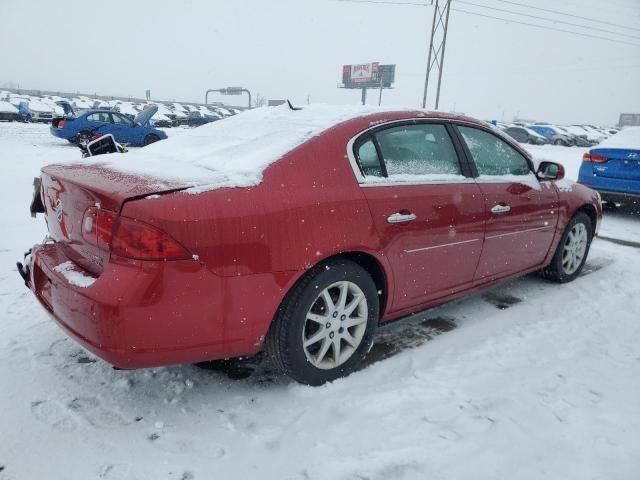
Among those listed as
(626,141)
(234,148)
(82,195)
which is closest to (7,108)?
(626,141)

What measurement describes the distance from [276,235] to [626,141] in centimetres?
736

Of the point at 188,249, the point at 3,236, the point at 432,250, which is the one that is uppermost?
the point at 188,249

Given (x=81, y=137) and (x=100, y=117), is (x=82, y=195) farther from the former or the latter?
(x=100, y=117)

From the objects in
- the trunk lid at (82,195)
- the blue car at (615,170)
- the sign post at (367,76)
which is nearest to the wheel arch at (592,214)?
the blue car at (615,170)

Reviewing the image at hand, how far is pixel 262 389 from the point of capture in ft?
8.31

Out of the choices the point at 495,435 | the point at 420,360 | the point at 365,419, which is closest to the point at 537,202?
the point at 420,360

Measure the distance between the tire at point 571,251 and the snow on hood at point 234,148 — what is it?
2.20m

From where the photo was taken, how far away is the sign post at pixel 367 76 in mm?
81938

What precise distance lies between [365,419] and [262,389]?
0.57m

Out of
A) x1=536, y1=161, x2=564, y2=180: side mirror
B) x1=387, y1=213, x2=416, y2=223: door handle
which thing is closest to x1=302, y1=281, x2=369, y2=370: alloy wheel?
x1=387, y1=213, x2=416, y2=223: door handle

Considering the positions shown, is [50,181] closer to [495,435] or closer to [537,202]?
[495,435]

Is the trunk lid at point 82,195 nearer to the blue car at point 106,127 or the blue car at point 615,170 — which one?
the blue car at point 615,170

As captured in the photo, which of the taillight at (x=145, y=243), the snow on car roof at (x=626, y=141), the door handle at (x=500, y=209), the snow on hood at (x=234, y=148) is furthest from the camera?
the snow on car roof at (x=626, y=141)

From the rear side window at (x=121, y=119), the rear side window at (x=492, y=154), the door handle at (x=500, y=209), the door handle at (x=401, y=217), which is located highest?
the rear side window at (x=492, y=154)
